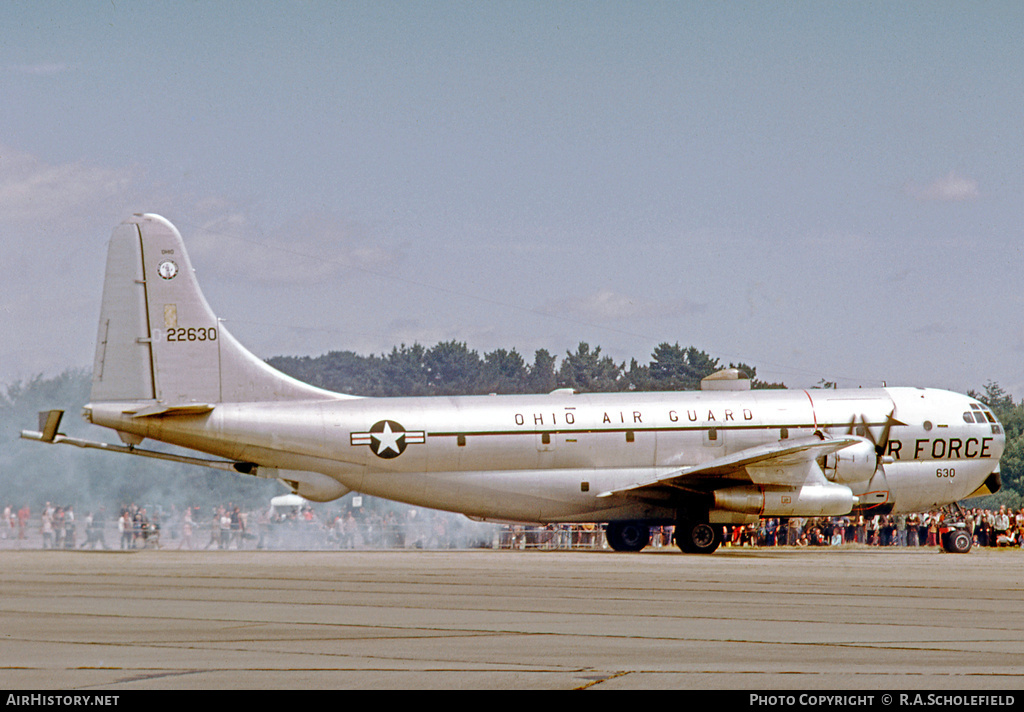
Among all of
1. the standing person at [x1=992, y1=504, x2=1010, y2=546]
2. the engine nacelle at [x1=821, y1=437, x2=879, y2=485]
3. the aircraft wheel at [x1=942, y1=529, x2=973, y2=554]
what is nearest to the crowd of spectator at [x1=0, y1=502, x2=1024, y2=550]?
the standing person at [x1=992, y1=504, x2=1010, y2=546]

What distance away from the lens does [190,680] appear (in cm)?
840

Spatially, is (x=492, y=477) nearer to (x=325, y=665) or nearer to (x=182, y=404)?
(x=182, y=404)

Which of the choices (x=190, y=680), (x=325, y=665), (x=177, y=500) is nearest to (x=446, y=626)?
(x=325, y=665)

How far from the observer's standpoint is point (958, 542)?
1390 inches

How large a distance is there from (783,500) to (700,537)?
231cm

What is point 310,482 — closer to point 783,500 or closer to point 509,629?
point 783,500

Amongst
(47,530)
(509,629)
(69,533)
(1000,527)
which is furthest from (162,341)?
(1000,527)

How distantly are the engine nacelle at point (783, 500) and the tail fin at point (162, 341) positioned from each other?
36.1 feet

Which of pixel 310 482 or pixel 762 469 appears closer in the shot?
pixel 762 469

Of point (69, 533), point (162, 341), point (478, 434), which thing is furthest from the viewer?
point (69, 533)

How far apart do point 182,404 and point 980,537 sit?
2641 cm

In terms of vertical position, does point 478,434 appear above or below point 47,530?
above

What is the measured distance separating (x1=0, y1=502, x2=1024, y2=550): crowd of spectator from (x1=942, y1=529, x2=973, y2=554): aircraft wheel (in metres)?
5.22

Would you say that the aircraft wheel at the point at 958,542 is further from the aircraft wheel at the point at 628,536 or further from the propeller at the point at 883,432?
the aircraft wheel at the point at 628,536
